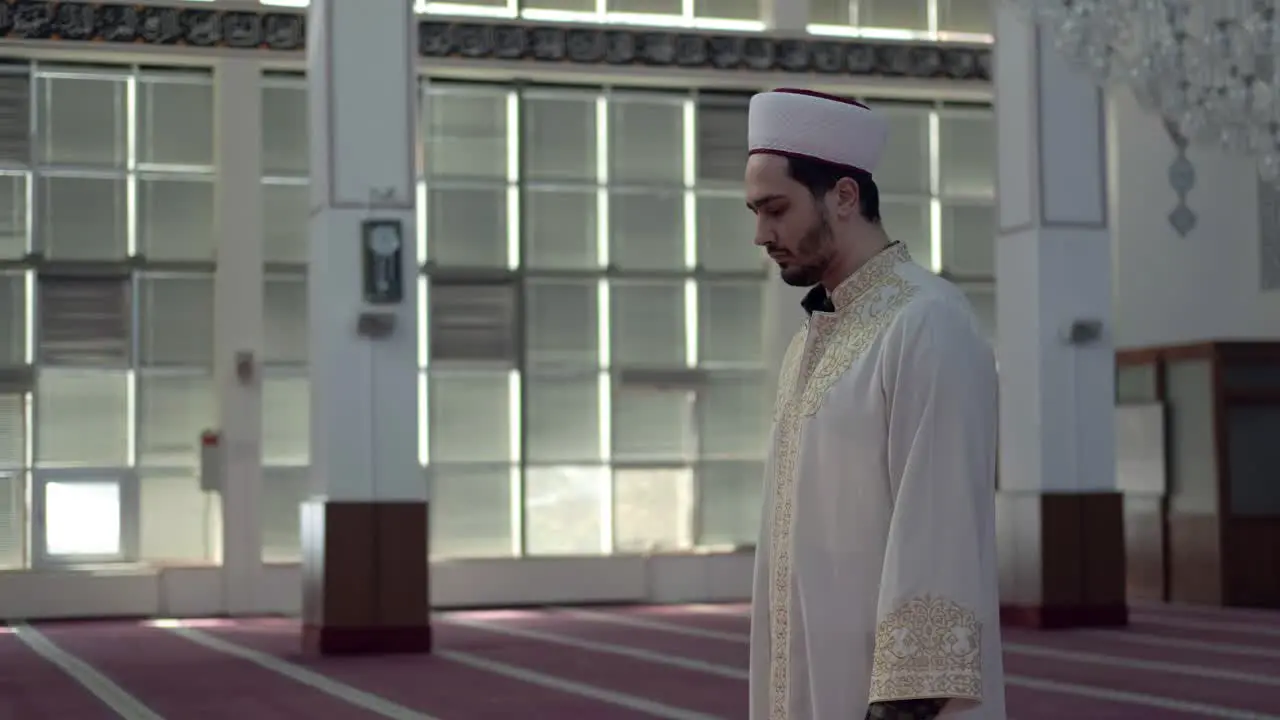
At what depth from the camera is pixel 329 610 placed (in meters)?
9.09

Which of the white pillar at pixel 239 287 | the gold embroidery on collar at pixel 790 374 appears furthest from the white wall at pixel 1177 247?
the gold embroidery on collar at pixel 790 374

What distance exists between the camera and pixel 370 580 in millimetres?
9195

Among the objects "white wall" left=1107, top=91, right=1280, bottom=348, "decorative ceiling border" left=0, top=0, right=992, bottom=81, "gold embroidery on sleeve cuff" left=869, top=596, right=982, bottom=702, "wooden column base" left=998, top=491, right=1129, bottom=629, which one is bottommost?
"wooden column base" left=998, top=491, right=1129, bottom=629

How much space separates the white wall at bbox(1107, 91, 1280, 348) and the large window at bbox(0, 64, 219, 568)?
5.95 m

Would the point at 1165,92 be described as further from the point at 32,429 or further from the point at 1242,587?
the point at 32,429

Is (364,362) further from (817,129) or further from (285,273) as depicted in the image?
(817,129)

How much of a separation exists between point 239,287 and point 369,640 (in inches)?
147

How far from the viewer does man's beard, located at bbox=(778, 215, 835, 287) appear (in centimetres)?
192

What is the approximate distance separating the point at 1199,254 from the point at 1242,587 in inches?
94.1

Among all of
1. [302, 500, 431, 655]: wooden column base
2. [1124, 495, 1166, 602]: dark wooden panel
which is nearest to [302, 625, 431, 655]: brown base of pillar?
[302, 500, 431, 655]: wooden column base

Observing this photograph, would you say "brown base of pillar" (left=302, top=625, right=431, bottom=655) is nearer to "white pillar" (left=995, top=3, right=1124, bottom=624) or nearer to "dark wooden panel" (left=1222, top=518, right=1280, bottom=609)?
"white pillar" (left=995, top=3, right=1124, bottom=624)

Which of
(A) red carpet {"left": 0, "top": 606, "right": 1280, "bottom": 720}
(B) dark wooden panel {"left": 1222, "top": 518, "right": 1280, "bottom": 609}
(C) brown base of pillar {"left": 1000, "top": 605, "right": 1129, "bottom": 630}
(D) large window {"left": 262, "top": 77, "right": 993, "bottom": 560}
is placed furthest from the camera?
(D) large window {"left": 262, "top": 77, "right": 993, "bottom": 560}

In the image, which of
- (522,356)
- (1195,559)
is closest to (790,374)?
(1195,559)

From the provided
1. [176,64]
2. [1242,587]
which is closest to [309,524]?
[176,64]
